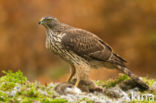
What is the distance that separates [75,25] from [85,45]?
34.3 ft

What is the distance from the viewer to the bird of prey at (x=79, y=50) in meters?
10.5

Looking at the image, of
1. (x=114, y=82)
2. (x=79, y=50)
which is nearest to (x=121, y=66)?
(x=114, y=82)

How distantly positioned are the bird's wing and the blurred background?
26.7 ft

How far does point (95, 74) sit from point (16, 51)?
135 inches

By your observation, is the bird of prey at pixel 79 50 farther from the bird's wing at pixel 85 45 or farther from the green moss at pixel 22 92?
the green moss at pixel 22 92

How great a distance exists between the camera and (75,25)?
2122cm

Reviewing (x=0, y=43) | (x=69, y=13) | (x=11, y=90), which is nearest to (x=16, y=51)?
(x=0, y=43)

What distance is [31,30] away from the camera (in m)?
20.6

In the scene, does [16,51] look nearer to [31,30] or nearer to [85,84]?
[31,30]

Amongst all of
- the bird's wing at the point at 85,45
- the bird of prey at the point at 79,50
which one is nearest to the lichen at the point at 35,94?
the bird of prey at the point at 79,50

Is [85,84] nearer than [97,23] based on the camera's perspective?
Yes

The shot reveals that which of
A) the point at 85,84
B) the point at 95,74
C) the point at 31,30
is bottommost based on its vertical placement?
the point at 85,84

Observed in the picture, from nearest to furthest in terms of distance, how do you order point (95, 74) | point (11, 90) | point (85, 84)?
point (11, 90) → point (85, 84) → point (95, 74)

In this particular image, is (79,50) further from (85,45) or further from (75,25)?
(75,25)
